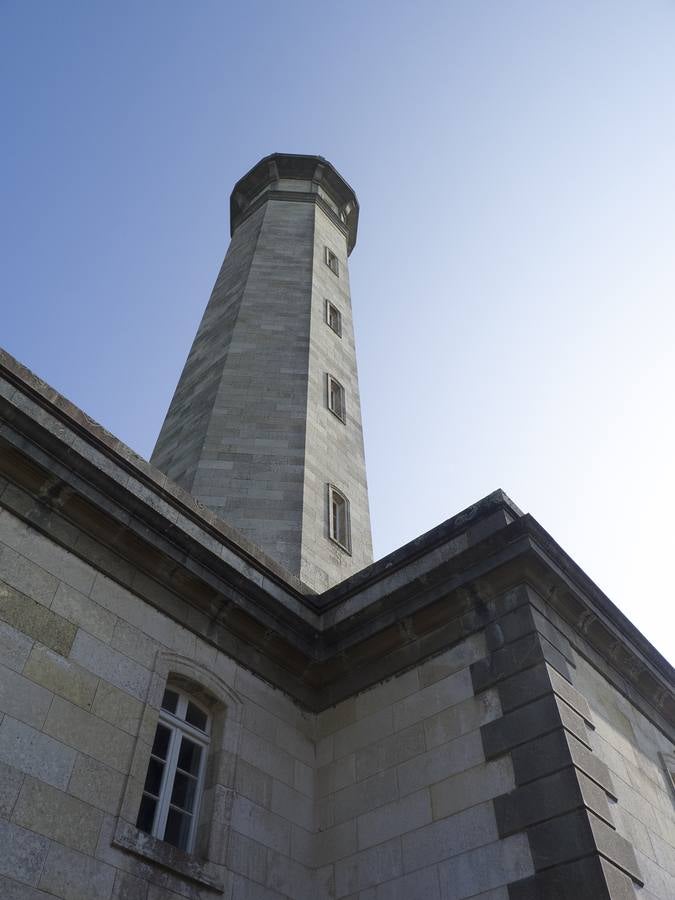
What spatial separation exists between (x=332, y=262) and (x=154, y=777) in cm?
1857

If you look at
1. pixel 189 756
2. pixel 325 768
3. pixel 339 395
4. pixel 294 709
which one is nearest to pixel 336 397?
pixel 339 395

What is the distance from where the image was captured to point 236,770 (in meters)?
9.35

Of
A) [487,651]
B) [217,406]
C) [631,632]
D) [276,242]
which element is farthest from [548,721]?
[276,242]

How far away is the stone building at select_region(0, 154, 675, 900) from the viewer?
7660mm

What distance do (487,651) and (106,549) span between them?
14.6 feet

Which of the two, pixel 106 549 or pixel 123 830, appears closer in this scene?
pixel 123 830

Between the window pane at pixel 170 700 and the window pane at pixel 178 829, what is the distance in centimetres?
109

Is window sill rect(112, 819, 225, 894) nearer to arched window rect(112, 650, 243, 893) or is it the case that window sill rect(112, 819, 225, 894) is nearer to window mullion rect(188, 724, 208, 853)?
arched window rect(112, 650, 243, 893)

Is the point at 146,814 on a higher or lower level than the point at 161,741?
lower

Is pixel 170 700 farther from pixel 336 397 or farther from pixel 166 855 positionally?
pixel 336 397

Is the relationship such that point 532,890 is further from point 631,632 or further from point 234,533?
point 234,533

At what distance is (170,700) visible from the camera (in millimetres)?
9453

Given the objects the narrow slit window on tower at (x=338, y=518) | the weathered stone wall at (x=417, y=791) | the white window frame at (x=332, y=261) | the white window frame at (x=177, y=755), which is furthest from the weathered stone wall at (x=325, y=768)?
the white window frame at (x=332, y=261)

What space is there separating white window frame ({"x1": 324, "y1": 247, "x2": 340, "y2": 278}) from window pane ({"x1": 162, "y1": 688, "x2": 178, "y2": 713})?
1702 cm
